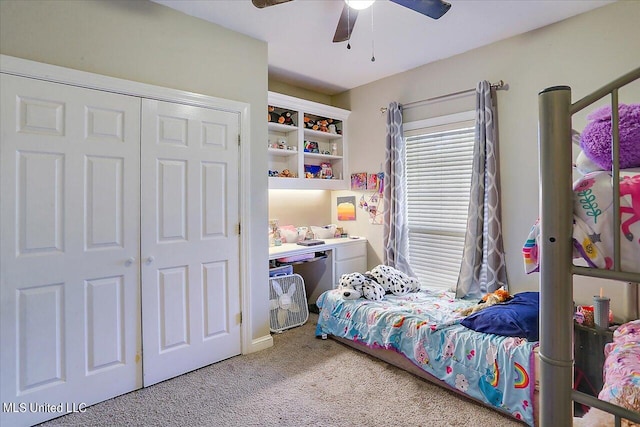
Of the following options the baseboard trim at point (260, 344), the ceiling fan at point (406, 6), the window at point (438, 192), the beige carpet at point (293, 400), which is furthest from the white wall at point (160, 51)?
the window at point (438, 192)

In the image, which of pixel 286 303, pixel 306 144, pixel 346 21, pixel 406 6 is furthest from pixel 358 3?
pixel 286 303

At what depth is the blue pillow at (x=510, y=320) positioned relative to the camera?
7.02 ft

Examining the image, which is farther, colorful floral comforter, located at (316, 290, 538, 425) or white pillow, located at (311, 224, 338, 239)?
white pillow, located at (311, 224, 338, 239)

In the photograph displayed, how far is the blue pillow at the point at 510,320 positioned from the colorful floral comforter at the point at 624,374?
464mm

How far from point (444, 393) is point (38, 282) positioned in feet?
8.53

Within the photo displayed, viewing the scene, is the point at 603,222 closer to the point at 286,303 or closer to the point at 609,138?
the point at 609,138

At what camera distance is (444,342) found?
7.64ft

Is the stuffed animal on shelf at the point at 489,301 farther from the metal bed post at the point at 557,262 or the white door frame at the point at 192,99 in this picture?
the metal bed post at the point at 557,262

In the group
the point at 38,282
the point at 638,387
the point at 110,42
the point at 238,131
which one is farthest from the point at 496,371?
the point at 110,42

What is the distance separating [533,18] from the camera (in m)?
2.66

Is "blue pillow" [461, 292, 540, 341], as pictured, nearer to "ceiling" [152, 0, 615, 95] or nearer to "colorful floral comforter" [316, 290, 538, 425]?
"colorful floral comforter" [316, 290, 538, 425]

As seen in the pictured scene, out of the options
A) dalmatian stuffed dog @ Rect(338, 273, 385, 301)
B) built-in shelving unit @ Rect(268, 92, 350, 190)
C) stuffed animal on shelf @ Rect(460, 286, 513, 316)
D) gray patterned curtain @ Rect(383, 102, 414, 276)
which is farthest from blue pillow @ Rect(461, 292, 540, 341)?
built-in shelving unit @ Rect(268, 92, 350, 190)

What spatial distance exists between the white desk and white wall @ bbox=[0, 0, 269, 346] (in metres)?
0.87

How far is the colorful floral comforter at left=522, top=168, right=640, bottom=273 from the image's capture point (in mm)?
777
